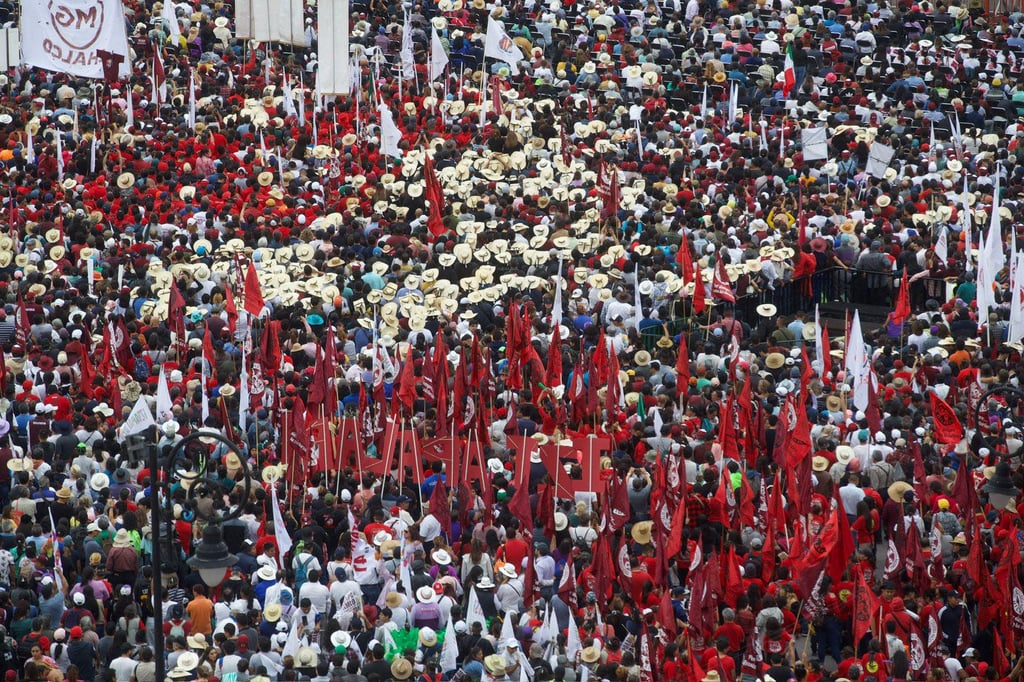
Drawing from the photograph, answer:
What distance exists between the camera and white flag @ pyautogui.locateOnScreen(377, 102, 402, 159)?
3584 centimetres

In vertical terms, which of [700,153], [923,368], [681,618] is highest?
[700,153]

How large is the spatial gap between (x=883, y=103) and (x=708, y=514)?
16.5 meters

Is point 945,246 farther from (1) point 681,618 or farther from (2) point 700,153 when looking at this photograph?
(1) point 681,618

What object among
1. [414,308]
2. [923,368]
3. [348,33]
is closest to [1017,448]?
[923,368]

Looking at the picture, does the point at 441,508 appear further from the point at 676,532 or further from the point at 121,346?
the point at 121,346

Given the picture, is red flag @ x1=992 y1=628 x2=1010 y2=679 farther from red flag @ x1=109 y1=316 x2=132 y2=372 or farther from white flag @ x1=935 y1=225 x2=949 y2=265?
red flag @ x1=109 y1=316 x2=132 y2=372

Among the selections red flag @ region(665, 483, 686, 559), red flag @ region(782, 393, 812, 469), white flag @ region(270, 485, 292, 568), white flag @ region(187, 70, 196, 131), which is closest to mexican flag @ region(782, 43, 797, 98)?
white flag @ region(187, 70, 196, 131)

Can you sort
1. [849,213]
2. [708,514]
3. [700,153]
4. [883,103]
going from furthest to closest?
[883,103], [700,153], [849,213], [708,514]

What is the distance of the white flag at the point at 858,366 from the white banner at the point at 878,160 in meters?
8.99

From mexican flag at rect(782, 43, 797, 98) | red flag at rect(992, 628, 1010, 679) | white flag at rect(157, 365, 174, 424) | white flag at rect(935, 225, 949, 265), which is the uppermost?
mexican flag at rect(782, 43, 797, 98)

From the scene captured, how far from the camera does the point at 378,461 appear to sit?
25266 mm

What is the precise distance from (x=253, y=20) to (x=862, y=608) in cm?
2194

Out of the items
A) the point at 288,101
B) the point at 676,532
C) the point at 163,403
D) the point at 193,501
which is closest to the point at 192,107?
the point at 288,101

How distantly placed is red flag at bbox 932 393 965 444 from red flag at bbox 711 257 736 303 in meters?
5.55
